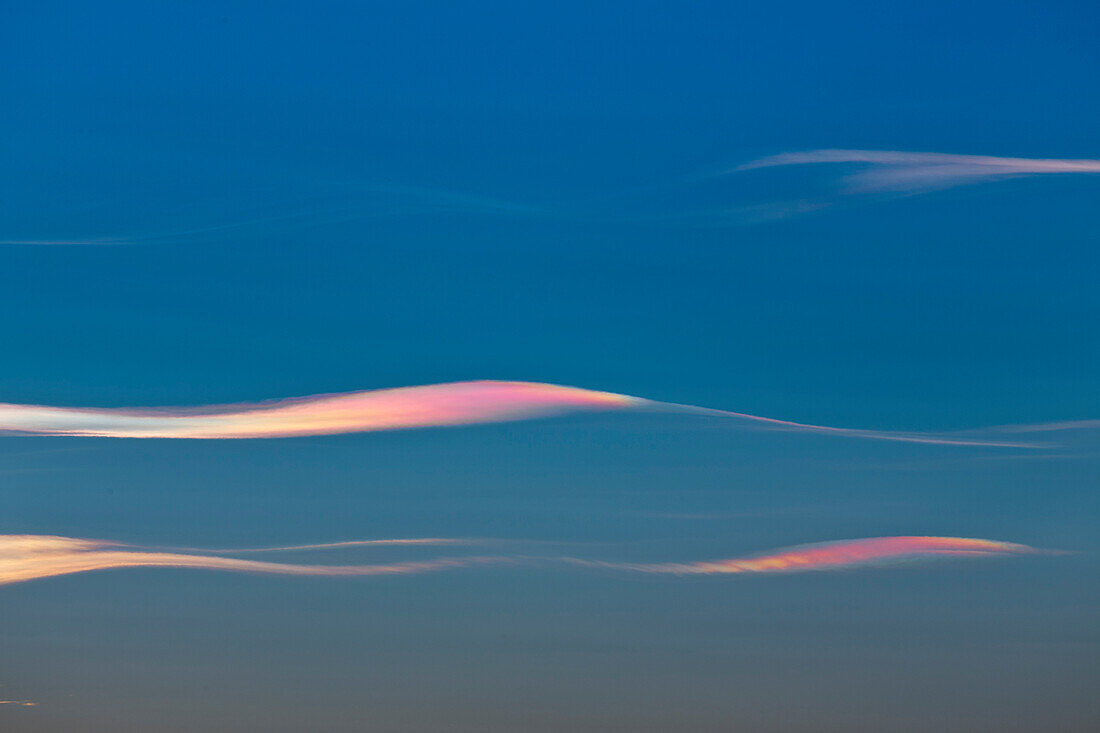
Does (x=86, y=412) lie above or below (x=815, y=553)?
above

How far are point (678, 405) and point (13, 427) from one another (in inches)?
126

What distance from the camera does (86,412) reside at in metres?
5.05

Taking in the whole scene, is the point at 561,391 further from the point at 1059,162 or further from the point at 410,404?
the point at 1059,162

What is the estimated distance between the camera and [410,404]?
16.7 feet

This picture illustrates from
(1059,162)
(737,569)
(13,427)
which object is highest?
(1059,162)

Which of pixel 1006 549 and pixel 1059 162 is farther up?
pixel 1059 162

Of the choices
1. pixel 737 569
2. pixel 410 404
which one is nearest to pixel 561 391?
pixel 410 404

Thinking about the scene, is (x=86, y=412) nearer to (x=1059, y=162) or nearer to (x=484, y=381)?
(x=484, y=381)

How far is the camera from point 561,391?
5.11 metres

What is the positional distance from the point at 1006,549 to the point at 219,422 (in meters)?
3.81

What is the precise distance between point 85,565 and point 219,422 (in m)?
0.92

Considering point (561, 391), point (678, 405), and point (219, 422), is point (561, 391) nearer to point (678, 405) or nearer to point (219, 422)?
point (678, 405)

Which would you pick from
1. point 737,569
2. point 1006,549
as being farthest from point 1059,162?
point 737,569

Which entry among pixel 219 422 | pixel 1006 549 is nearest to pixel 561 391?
pixel 219 422
